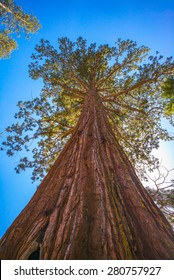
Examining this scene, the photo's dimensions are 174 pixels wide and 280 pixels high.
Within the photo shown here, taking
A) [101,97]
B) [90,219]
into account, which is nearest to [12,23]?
[101,97]

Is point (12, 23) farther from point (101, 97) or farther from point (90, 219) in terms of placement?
point (90, 219)

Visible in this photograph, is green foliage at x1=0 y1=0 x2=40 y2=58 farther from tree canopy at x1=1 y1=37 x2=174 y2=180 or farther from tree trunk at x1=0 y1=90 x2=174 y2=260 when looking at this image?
tree trunk at x1=0 y1=90 x2=174 y2=260

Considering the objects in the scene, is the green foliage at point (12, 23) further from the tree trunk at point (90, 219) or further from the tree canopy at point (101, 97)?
the tree trunk at point (90, 219)

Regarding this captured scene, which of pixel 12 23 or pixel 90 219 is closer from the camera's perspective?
pixel 90 219

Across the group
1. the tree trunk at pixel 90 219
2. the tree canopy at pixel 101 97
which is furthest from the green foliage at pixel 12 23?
the tree trunk at pixel 90 219

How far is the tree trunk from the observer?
1548mm

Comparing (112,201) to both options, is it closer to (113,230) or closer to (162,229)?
(113,230)

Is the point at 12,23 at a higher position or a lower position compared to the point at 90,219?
higher

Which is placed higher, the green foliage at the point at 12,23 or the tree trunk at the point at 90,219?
the green foliage at the point at 12,23

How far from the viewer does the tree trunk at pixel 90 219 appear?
1.55 m

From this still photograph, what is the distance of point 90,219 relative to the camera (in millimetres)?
1778

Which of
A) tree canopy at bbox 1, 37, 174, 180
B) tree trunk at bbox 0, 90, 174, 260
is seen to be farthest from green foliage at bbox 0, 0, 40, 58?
tree trunk at bbox 0, 90, 174, 260
